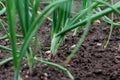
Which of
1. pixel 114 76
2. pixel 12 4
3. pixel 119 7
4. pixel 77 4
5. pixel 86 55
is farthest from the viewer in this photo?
pixel 77 4

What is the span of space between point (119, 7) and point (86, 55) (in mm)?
366

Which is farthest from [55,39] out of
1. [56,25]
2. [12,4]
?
[12,4]

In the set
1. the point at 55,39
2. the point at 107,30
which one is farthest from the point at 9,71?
the point at 107,30

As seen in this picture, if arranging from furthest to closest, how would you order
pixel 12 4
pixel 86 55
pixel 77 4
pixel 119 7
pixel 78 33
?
pixel 77 4 < pixel 78 33 < pixel 86 55 < pixel 119 7 < pixel 12 4

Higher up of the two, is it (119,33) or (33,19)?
(33,19)

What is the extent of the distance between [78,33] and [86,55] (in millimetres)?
262

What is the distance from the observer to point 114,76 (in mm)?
1134

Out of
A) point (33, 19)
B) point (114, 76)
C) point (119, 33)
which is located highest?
point (33, 19)

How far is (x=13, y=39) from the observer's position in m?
0.88

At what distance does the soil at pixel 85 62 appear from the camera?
44.9 inches

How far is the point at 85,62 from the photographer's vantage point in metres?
1.24

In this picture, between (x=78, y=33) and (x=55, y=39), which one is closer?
(x=55, y=39)

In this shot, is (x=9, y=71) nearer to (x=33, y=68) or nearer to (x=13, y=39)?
(x=33, y=68)

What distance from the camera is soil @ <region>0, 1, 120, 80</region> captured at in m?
1.14
